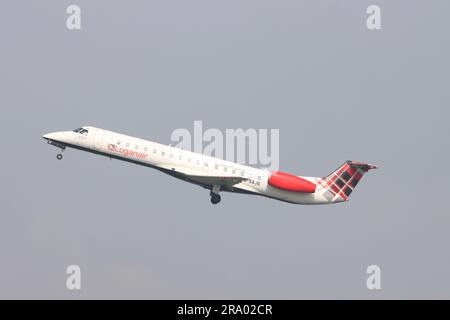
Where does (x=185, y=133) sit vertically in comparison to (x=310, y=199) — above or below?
above

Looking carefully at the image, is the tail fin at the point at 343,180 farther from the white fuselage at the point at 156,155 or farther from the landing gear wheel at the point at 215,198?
the landing gear wheel at the point at 215,198

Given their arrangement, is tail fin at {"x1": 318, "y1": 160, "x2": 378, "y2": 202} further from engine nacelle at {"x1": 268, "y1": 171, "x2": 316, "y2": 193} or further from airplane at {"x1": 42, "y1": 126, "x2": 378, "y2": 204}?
engine nacelle at {"x1": 268, "y1": 171, "x2": 316, "y2": 193}

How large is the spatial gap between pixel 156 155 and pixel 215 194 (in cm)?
502

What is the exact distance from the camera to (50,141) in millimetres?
72188

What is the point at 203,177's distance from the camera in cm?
7112

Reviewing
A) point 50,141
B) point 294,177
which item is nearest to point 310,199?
point 294,177

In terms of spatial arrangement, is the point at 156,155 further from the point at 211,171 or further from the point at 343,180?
the point at 343,180

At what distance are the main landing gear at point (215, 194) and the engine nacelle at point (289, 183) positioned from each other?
3567mm

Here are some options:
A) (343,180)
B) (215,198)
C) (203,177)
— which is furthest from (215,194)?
(343,180)

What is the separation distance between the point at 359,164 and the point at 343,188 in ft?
6.54

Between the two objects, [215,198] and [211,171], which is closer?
[211,171]

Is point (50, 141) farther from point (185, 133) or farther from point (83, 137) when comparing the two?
point (185, 133)

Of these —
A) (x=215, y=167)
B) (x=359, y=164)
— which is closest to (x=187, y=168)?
(x=215, y=167)

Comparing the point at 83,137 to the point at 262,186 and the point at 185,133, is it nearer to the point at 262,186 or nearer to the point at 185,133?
the point at 185,133
